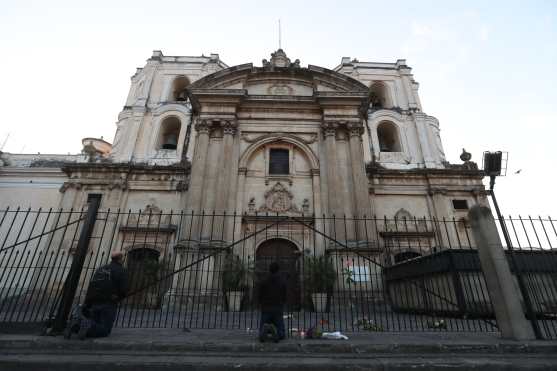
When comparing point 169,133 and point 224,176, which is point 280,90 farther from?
point 169,133

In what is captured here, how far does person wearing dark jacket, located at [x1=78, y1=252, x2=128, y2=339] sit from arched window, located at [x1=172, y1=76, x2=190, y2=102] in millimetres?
19198

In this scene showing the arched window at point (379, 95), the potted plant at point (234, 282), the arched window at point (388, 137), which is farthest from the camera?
the arched window at point (379, 95)

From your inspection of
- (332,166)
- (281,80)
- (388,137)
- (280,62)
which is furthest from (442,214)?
(280,62)

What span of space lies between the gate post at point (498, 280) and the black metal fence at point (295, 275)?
669 millimetres

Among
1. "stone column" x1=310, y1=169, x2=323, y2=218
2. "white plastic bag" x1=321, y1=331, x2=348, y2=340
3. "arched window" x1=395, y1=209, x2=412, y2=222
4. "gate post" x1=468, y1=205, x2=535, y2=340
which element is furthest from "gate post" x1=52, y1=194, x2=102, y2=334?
"arched window" x1=395, y1=209, x2=412, y2=222

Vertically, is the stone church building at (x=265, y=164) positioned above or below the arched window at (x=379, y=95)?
below

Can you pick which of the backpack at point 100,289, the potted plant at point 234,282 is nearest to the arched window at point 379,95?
the potted plant at point 234,282

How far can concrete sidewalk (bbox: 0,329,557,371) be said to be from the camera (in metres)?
3.74

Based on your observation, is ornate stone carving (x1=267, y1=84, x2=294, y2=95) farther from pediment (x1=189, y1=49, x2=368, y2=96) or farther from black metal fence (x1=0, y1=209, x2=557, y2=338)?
black metal fence (x1=0, y1=209, x2=557, y2=338)

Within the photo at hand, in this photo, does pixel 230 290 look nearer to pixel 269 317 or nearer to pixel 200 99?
pixel 269 317

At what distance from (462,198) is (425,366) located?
1589 cm

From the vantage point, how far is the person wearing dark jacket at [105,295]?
5.21 m

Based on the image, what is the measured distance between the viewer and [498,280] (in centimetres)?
562

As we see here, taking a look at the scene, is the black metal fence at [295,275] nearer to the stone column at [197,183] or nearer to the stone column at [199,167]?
the stone column at [197,183]
